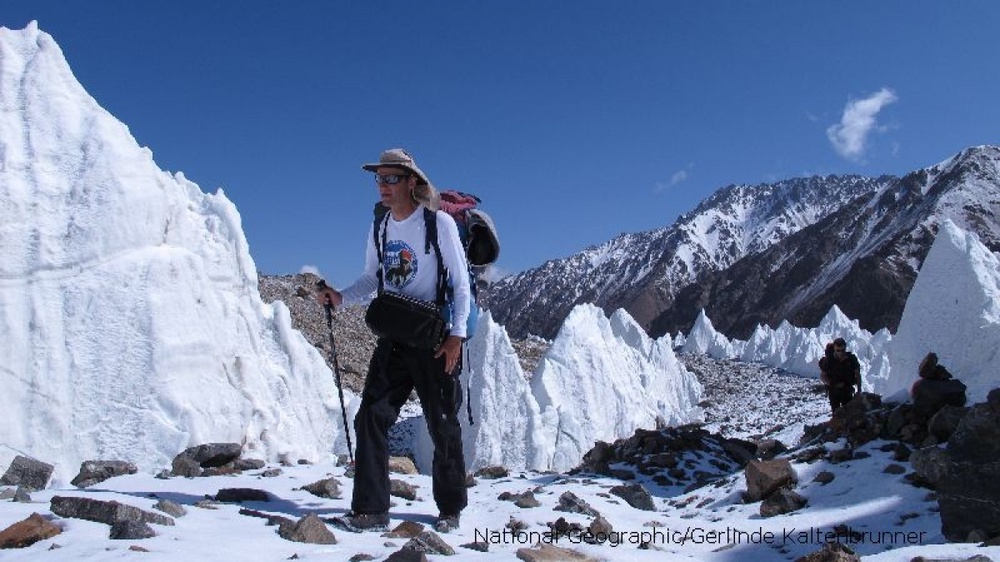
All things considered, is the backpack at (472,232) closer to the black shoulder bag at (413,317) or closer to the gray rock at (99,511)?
the black shoulder bag at (413,317)

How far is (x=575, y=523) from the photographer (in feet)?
14.2

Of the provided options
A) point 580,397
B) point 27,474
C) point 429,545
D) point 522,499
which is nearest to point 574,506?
point 522,499

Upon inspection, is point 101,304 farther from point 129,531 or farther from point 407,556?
point 407,556

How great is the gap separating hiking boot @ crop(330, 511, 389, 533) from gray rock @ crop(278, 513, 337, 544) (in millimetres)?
311

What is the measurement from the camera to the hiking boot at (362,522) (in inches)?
151

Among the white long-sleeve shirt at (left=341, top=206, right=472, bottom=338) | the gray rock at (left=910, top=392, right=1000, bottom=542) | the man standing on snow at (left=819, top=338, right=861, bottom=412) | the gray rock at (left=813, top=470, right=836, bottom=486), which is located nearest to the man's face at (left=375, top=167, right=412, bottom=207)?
the white long-sleeve shirt at (left=341, top=206, right=472, bottom=338)

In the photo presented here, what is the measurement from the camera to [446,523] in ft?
13.4

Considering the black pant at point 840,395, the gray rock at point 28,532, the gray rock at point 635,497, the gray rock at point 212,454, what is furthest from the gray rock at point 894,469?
the gray rock at point 28,532

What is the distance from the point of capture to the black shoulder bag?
3871 millimetres

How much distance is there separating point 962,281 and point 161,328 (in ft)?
31.8

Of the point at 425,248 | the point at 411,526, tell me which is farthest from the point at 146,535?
the point at 425,248

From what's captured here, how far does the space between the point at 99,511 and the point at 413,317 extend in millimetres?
1677

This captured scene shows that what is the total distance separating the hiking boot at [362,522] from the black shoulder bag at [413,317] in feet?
3.06

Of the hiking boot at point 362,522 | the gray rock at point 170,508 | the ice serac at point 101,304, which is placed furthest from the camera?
the ice serac at point 101,304
